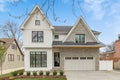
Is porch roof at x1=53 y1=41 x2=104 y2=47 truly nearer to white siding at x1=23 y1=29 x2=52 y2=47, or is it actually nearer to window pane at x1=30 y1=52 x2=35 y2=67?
white siding at x1=23 y1=29 x2=52 y2=47

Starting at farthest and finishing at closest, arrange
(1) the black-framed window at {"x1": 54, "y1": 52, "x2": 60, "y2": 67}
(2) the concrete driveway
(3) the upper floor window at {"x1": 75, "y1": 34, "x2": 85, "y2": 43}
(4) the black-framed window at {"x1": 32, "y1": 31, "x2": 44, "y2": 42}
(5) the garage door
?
(1) the black-framed window at {"x1": 54, "y1": 52, "x2": 60, "y2": 67}
(3) the upper floor window at {"x1": 75, "y1": 34, "x2": 85, "y2": 43}
(5) the garage door
(4) the black-framed window at {"x1": 32, "y1": 31, "x2": 44, "y2": 42}
(2) the concrete driveway

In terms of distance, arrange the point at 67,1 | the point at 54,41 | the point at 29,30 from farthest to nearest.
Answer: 1. the point at 54,41
2. the point at 29,30
3. the point at 67,1

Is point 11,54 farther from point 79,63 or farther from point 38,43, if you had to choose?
point 79,63

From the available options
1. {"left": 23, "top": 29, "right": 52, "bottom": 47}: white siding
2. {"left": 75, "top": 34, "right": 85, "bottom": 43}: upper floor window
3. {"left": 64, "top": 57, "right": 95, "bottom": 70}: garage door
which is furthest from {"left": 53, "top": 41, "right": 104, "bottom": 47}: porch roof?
{"left": 64, "top": 57, "right": 95, "bottom": 70}: garage door

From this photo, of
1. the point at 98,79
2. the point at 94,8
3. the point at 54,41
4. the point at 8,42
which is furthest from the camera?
the point at 8,42

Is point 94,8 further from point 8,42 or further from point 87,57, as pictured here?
point 8,42

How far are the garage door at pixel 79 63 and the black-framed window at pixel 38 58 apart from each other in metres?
3.28

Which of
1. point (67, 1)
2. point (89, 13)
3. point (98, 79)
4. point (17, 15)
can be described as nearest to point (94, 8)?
point (89, 13)

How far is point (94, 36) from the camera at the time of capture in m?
34.2

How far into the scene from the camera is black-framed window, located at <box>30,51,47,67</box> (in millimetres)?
33000

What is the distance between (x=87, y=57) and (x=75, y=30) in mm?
4394

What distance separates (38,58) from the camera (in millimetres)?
33000

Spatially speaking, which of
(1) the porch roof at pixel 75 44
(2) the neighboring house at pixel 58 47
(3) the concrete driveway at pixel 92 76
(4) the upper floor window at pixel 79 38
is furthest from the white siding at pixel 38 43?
(3) the concrete driveway at pixel 92 76

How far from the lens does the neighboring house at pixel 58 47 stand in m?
33.0
